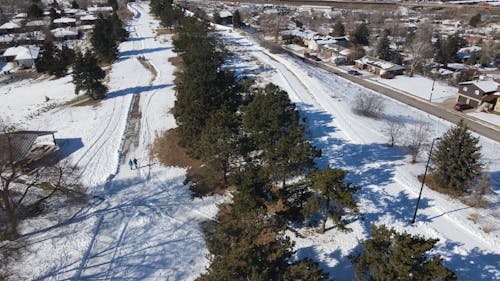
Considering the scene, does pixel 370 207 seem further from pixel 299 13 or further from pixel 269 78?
pixel 299 13

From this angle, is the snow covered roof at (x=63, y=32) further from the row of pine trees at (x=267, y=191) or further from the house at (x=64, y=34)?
the row of pine trees at (x=267, y=191)

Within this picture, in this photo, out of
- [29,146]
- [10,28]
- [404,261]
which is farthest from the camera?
[10,28]

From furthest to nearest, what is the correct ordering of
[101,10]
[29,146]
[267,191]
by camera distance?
1. [101,10]
2. [29,146]
3. [267,191]

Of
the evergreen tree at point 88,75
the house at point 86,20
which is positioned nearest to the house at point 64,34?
the house at point 86,20

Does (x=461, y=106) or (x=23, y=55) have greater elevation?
(x=23, y=55)

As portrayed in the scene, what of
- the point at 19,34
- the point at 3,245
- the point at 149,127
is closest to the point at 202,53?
the point at 149,127

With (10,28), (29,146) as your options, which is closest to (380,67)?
(29,146)

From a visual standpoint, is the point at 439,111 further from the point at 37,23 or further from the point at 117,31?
the point at 37,23
